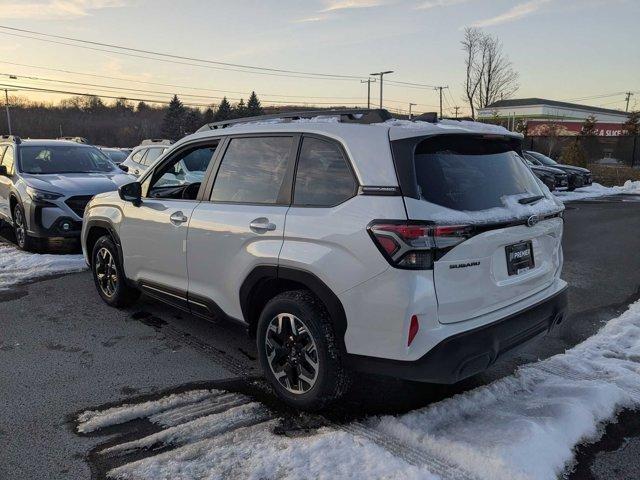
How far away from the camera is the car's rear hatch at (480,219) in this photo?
280cm

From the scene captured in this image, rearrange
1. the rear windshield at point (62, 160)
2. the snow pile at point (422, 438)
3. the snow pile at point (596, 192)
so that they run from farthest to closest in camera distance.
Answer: the snow pile at point (596, 192), the rear windshield at point (62, 160), the snow pile at point (422, 438)

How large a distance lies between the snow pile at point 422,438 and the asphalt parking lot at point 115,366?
0.16 metres

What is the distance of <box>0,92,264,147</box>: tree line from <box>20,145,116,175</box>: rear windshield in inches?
3250

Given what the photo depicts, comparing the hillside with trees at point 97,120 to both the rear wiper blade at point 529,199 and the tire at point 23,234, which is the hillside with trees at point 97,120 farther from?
the rear wiper blade at point 529,199

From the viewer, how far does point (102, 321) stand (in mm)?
5191

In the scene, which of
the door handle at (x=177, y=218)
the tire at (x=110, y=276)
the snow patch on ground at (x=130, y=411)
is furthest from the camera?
the tire at (x=110, y=276)

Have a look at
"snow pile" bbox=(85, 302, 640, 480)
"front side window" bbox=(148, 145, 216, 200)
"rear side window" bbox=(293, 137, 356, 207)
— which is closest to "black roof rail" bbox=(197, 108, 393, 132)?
"rear side window" bbox=(293, 137, 356, 207)

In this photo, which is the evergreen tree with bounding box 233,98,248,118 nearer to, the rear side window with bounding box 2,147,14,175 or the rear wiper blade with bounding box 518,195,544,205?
the rear side window with bounding box 2,147,14,175

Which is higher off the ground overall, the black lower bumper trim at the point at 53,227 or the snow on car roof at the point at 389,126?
the snow on car roof at the point at 389,126

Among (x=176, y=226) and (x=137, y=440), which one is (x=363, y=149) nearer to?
(x=176, y=226)

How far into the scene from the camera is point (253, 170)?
3801 millimetres

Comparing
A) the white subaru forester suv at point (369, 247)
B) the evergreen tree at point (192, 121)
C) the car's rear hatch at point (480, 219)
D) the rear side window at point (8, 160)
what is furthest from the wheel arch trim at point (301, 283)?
the evergreen tree at point (192, 121)

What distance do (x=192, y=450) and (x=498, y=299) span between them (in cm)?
196

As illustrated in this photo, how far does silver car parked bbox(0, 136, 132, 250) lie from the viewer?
7840 mm
